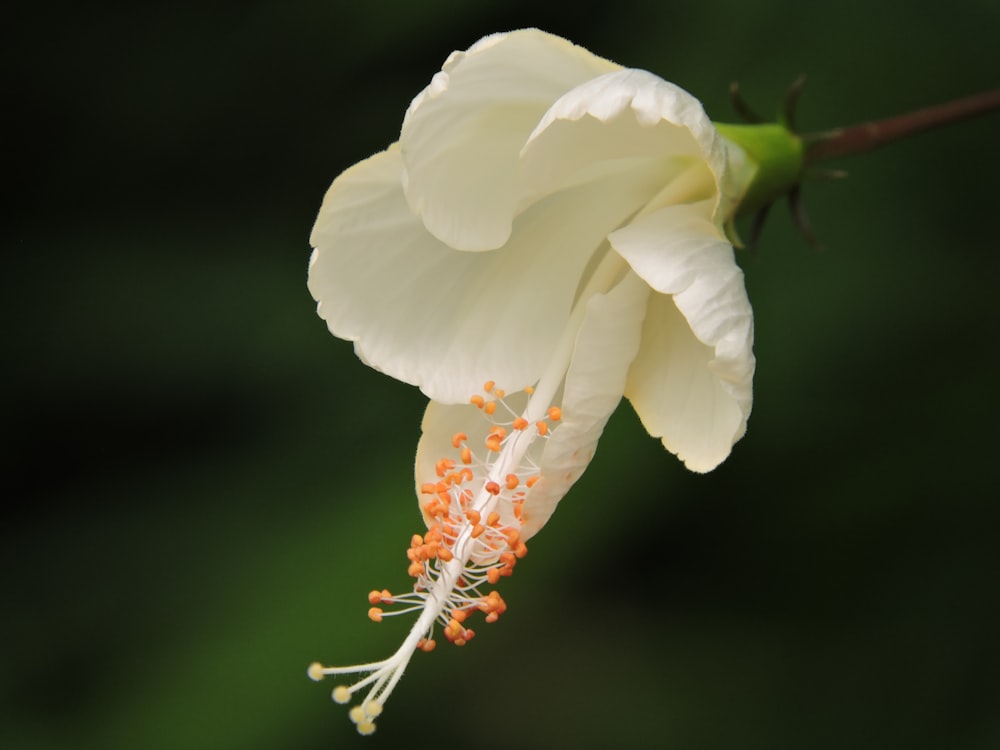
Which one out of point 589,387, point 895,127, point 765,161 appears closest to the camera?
point 589,387

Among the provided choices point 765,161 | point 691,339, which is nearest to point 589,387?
point 691,339

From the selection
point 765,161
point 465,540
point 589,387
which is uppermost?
point 765,161

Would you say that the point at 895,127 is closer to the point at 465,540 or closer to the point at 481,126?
the point at 481,126

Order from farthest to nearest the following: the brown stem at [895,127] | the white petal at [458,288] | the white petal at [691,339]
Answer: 1. the brown stem at [895,127]
2. the white petal at [458,288]
3. the white petal at [691,339]

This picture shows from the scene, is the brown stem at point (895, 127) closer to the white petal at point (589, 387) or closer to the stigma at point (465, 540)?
the white petal at point (589, 387)

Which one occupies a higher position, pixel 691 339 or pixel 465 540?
pixel 691 339

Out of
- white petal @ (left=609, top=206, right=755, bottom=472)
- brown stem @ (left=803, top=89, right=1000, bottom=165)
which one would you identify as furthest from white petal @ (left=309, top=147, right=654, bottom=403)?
brown stem @ (left=803, top=89, right=1000, bottom=165)

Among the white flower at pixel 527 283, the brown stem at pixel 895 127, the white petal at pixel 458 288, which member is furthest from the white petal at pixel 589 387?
the brown stem at pixel 895 127
